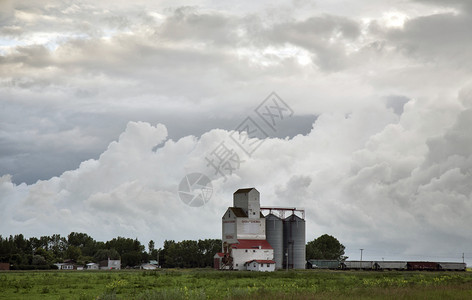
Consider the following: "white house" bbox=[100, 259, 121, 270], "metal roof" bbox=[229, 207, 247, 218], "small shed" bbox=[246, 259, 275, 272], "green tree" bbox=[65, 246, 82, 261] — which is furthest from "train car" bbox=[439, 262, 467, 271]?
"green tree" bbox=[65, 246, 82, 261]

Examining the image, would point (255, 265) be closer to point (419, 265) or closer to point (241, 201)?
point (241, 201)

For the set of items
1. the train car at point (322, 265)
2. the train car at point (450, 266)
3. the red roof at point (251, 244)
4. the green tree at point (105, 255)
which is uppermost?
the red roof at point (251, 244)

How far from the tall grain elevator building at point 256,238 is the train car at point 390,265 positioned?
22884mm

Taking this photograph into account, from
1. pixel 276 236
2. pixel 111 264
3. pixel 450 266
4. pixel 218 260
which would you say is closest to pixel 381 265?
pixel 450 266

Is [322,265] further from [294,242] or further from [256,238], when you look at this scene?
[256,238]

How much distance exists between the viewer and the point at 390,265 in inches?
5773

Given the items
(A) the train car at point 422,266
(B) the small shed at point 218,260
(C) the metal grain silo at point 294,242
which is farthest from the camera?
(A) the train car at point 422,266

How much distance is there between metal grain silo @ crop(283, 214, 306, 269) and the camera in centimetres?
13450

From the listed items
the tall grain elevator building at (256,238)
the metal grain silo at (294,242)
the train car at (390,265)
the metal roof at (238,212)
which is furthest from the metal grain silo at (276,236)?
the train car at (390,265)

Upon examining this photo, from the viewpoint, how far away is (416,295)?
1531 inches

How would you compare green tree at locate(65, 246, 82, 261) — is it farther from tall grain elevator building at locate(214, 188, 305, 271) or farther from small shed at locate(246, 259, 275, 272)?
small shed at locate(246, 259, 275, 272)

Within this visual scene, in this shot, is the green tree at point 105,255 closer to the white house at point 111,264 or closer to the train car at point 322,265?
the white house at point 111,264

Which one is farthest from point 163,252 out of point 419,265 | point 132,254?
point 419,265

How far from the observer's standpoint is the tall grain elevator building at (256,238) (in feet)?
408
